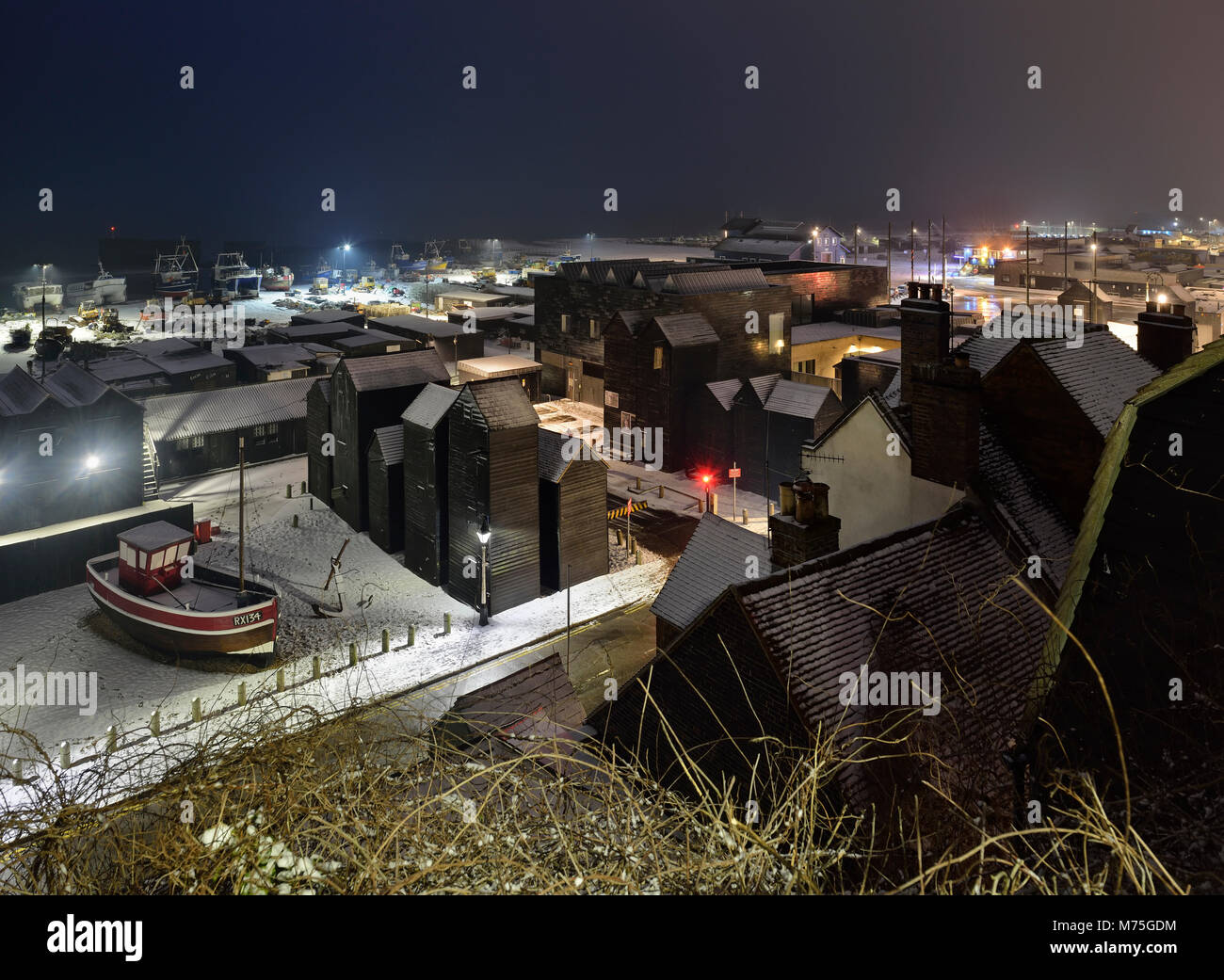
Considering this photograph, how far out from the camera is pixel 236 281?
393 feet

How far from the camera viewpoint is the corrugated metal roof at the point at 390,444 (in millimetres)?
29281

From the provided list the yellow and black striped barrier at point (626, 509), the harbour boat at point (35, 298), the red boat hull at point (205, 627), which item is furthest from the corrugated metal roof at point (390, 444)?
the harbour boat at point (35, 298)

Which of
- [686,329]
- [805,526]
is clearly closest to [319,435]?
[686,329]

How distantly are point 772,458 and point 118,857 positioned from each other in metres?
32.5

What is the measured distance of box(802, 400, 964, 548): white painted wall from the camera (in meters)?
16.3

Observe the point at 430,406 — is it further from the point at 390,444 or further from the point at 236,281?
the point at 236,281

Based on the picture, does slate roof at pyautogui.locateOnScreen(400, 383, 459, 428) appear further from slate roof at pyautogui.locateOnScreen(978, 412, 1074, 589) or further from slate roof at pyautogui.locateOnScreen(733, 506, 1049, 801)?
slate roof at pyautogui.locateOnScreen(733, 506, 1049, 801)

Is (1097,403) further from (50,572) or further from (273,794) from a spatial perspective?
(50,572)

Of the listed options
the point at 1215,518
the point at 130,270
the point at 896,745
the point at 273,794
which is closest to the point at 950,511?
the point at 896,745

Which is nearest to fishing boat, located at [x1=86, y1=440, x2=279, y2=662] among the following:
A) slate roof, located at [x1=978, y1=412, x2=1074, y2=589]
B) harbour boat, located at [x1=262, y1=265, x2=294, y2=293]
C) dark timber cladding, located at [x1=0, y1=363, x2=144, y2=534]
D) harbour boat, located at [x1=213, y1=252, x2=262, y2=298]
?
dark timber cladding, located at [x1=0, y1=363, x2=144, y2=534]

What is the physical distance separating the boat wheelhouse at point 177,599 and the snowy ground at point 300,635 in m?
0.66

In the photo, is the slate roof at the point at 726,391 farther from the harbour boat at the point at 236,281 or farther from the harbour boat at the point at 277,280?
the harbour boat at the point at 277,280

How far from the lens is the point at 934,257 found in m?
140

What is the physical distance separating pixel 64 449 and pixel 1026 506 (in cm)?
2934
